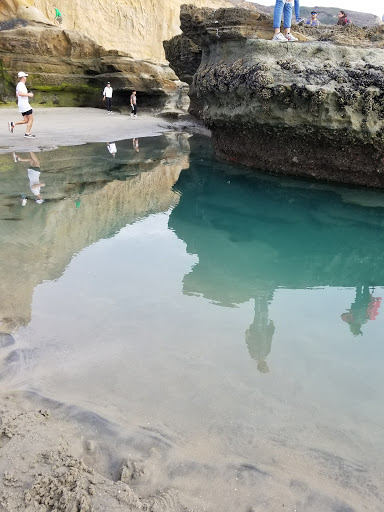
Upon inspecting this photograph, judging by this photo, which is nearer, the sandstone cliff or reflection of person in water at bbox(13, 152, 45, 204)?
reflection of person in water at bbox(13, 152, 45, 204)

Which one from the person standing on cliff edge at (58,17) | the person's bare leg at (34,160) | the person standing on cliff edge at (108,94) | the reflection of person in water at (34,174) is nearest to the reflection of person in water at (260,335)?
the reflection of person in water at (34,174)

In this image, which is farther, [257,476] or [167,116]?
[167,116]

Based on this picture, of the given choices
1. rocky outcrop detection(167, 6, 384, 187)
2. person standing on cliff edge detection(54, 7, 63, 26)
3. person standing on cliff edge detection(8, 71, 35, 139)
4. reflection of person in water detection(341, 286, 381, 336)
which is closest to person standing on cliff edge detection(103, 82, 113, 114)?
person standing on cliff edge detection(8, 71, 35, 139)

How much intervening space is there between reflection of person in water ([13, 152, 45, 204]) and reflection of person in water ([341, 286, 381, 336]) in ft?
13.8

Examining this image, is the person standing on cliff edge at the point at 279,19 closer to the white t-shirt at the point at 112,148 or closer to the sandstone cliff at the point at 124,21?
the white t-shirt at the point at 112,148

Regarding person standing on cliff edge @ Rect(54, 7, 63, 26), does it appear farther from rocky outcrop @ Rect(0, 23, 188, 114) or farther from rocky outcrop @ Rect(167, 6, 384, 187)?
rocky outcrop @ Rect(167, 6, 384, 187)

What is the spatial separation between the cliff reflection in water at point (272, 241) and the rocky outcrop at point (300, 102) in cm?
42

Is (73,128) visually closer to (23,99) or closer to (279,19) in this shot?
(23,99)

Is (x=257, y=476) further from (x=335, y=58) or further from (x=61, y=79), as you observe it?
(x=61, y=79)

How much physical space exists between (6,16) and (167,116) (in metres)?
8.39

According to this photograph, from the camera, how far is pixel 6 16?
18.3 m

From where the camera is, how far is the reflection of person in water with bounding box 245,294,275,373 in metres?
2.97

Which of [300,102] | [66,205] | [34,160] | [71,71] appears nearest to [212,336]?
[66,205]

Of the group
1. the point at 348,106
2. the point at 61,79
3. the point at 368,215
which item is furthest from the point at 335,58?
the point at 61,79
